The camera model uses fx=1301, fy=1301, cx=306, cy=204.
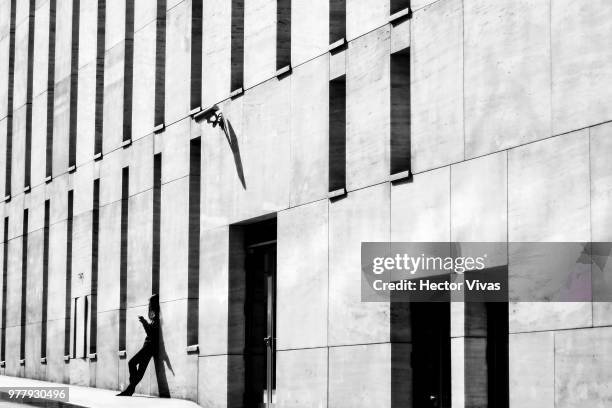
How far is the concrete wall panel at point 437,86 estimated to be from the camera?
60.0ft

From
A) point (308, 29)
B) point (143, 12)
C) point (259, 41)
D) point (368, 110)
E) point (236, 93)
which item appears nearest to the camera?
point (368, 110)

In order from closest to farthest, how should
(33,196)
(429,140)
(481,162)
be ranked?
(481,162) < (429,140) < (33,196)

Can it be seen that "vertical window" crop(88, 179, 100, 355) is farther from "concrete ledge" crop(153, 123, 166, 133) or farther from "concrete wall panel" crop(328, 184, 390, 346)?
"concrete wall panel" crop(328, 184, 390, 346)

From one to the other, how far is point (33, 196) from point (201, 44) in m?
11.3

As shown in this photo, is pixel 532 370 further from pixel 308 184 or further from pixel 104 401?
pixel 104 401

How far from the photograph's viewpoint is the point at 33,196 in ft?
118

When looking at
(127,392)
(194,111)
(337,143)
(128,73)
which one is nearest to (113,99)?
(128,73)

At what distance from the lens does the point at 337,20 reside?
21609 mm

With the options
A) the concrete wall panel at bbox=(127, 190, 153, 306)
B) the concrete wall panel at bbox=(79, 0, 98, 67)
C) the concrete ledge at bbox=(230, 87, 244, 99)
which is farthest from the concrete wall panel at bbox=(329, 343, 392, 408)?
the concrete wall panel at bbox=(79, 0, 98, 67)

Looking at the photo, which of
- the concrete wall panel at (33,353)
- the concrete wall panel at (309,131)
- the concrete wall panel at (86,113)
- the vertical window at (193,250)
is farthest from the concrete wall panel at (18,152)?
the concrete wall panel at (309,131)

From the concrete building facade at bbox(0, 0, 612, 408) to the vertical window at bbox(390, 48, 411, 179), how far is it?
3 centimetres

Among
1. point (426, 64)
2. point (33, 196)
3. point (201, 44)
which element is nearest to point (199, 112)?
point (201, 44)

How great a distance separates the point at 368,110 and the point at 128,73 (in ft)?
35.0

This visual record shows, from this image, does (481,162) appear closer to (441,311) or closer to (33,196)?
(441,311)
